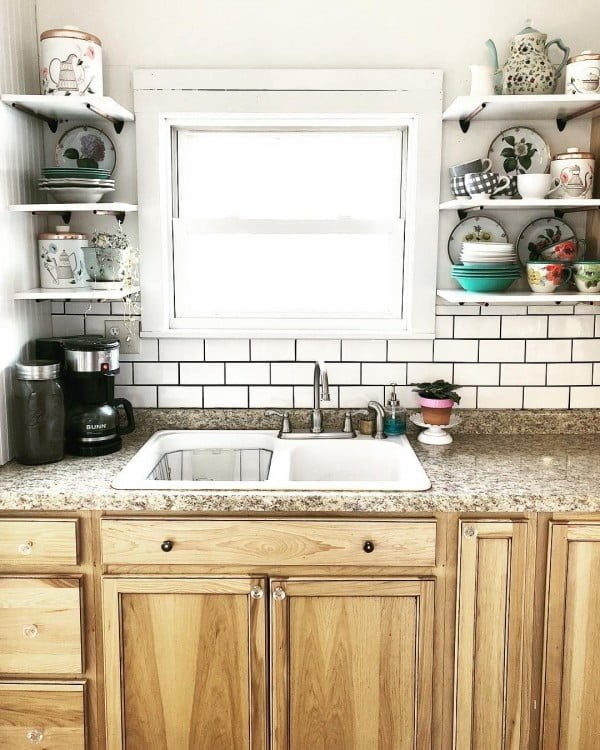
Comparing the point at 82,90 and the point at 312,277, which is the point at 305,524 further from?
the point at 82,90

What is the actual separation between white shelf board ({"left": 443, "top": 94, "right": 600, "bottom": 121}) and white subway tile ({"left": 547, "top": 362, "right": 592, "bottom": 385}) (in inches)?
32.5

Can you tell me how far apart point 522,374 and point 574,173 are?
697 mm

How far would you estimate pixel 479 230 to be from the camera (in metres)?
2.76

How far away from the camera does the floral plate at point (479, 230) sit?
2754mm

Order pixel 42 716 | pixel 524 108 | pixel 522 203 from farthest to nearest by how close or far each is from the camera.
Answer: pixel 524 108, pixel 522 203, pixel 42 716

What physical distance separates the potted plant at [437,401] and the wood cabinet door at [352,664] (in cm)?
62

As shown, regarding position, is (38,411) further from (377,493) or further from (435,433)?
(435,433)

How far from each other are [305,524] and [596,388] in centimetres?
124

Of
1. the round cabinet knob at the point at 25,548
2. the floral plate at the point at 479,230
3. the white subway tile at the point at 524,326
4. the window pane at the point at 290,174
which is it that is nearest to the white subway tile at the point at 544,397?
the white subway tile at the point at 524,326

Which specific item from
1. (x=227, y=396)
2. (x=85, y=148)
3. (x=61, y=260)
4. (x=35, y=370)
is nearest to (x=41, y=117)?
(x=85, y=148)

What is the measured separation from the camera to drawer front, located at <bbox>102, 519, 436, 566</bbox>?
2209 mm

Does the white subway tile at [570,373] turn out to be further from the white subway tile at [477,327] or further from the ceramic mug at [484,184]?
the ceramic mug at [484,184]

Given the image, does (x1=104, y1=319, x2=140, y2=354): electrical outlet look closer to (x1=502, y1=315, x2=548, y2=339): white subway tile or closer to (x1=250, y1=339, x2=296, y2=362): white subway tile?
(x1=250, y1=339, x2=296, y2=362): white subway tile

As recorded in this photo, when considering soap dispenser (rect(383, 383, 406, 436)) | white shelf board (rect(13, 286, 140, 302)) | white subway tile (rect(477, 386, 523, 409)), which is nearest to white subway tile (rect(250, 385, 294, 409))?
soap dispenser (rect(383, 383, 406, 436))
